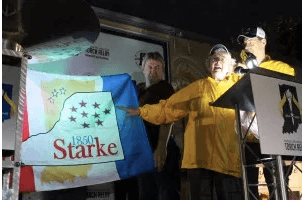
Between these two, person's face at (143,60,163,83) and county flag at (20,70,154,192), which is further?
person's face at (143,60,163,83)

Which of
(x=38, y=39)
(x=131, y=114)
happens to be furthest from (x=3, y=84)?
(x=131, y=114)

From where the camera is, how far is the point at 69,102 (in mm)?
3656

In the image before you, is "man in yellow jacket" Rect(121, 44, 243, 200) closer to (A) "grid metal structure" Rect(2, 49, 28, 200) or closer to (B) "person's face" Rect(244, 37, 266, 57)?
(B) "person's face" Rect(244, 37, 266, 57)

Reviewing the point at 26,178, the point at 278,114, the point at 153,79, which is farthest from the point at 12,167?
the point at 153,79

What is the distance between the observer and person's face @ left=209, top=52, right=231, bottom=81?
11.2 ft

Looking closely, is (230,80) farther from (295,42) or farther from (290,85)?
(295,42)

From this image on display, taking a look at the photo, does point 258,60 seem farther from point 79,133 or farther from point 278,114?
point 79,133

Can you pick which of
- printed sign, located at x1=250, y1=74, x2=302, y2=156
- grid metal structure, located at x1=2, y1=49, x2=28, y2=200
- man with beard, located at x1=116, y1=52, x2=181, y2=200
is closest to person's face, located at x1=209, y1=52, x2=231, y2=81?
man with beard, located at x1=116, y1=52, x2=181, y2=200

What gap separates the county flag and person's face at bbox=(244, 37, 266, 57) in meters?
1.26

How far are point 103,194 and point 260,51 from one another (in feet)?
6.75

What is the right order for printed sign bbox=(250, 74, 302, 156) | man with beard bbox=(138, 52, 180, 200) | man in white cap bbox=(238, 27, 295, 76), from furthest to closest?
man with beard bbox=(138, 52, 180, 200)
man in white cap bbox=(238, 27, 295, 76)
printed sign bbox=(250, 74, 302, 156)

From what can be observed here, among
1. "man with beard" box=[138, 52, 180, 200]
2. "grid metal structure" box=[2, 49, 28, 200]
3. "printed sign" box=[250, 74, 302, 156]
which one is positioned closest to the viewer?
"grid metal structure" box=[2, 49, 28, 200]

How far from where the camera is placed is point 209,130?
3.29 meters

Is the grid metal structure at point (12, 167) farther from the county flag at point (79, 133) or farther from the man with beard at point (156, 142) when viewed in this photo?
the man with beard at point (156, 142)
